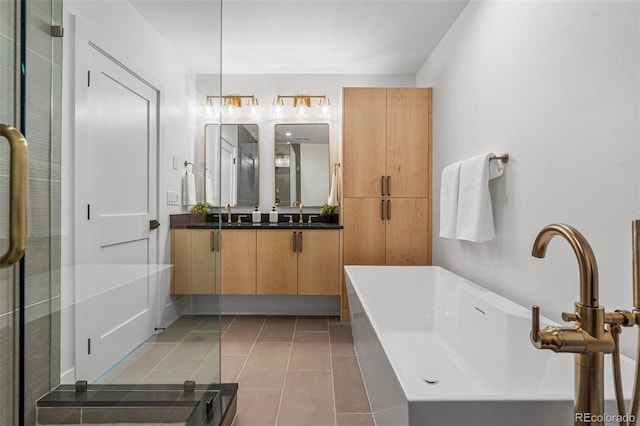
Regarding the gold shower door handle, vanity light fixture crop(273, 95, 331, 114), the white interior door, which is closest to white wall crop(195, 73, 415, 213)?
vanity light fixture crop(273, 95, 331, 114)

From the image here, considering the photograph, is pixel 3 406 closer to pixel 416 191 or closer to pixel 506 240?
pixel 506 240

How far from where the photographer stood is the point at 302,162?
375 centimetres

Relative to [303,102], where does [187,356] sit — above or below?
below

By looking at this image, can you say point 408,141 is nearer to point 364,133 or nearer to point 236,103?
point 364,133

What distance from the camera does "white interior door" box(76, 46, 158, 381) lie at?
49.7 inches

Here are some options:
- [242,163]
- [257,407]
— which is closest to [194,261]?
[257,407]

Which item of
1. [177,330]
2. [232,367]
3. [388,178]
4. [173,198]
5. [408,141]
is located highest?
[408,141]

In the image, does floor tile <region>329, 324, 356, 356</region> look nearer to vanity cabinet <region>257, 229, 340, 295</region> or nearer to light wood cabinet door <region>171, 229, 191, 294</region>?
vanity cabinet <region>257, 229, 340, 295</region>

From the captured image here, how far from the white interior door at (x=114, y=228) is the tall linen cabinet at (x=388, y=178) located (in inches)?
81.0

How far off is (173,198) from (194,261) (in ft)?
0.90

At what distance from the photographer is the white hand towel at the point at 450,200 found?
2354 mm

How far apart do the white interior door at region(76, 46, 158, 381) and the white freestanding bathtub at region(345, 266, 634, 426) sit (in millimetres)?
951

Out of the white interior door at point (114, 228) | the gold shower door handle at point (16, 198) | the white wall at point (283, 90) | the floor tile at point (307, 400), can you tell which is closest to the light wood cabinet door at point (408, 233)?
the white wall at point (283, 90)

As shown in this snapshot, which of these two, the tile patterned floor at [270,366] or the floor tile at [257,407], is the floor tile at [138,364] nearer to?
the tile patterned floor at [270,366]
